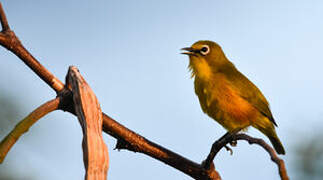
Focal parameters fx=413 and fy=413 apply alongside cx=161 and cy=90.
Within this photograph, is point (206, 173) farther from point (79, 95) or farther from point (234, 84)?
point (234, 84)

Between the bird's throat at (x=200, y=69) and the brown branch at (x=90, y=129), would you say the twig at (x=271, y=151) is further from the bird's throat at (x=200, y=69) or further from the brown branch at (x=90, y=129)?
the bird's throat at (x=200, y=69)

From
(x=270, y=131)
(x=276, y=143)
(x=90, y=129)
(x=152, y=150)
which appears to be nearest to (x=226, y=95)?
(x=270, y=131)

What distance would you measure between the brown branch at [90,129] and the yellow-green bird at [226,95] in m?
3.02

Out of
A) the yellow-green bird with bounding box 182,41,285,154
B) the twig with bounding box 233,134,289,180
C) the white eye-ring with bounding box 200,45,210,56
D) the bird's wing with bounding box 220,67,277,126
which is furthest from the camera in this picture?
Answer: the white eye-ring with bounding box 200,45,210,56

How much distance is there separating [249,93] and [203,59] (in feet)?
2.23

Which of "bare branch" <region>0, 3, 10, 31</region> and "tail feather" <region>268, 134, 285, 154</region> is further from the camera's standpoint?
"tail feather" <region>268, 134, 285, 154</region>

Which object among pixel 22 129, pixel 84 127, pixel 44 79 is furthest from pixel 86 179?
pixel 44 79

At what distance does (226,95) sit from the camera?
14.6 feet

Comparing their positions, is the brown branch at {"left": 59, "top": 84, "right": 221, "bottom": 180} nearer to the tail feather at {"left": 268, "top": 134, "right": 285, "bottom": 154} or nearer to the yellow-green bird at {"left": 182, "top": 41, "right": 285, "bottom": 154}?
the yellow-green bird at {"left": 182, "top": 41, "right": 285, "bottom": 154}

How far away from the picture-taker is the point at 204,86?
4.60 m

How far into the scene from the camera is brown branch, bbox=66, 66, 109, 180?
1172 mm

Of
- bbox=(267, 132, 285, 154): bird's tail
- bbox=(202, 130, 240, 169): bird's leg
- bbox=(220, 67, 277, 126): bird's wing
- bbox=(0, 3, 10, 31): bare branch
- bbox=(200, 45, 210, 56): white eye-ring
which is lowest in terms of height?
bbox=(267, 132, 285, 154): bird's tail

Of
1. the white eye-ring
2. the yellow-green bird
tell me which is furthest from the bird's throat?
the white eye-ring

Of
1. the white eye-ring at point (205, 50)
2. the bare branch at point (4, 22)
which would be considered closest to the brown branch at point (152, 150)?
the bare branch at point (4, 22)
